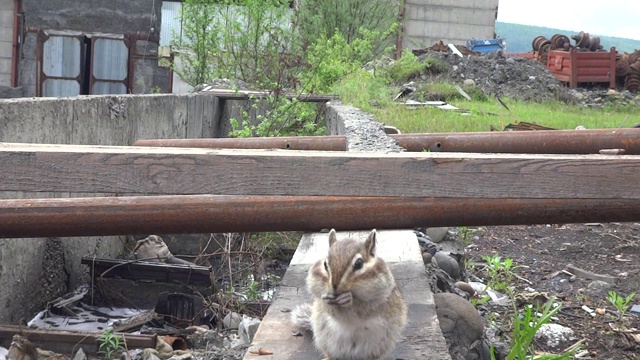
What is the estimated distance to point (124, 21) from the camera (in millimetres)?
19766

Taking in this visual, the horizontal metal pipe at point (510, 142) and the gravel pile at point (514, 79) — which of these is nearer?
the horizontal metal pipe at point (510, 142)

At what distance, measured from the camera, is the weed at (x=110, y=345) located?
5.31 meters

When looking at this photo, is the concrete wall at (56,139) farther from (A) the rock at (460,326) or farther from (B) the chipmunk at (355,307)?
(B) the chipmunk at (355,307)

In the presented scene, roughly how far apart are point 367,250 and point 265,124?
20.8 ft

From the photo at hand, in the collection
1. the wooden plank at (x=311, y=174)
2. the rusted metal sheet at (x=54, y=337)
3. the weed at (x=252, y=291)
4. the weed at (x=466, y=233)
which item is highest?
the wooden plank at (x=311, y=174)

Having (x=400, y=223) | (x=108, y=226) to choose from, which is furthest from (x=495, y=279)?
(x=108, y=226)

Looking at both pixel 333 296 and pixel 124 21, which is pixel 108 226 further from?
pixel 124 21

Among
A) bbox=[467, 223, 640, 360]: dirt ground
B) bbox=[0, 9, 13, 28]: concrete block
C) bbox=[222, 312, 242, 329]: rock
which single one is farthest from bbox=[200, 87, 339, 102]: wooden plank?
bbox=[0, 9, 13, 28]: concrete block

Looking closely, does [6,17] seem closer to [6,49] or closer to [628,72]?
[6,49]

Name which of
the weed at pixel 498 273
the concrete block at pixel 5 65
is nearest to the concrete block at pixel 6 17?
the concrete block at pixel 5 65

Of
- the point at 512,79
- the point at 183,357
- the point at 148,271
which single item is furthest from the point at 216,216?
the point at 512,79

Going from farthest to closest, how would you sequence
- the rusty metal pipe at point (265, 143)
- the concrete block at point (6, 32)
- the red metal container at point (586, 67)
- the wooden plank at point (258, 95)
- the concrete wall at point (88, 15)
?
1. the red metal container at point (586, 67)
2. the concrete block at point (6, 32)
3. the concrete wall at point (88, 15)
4. the wooden plank at point (258, 95)
5. the rusty metal pipe at point (265, 143)

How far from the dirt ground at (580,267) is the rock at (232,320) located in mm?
1668

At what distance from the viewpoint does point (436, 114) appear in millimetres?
10742
